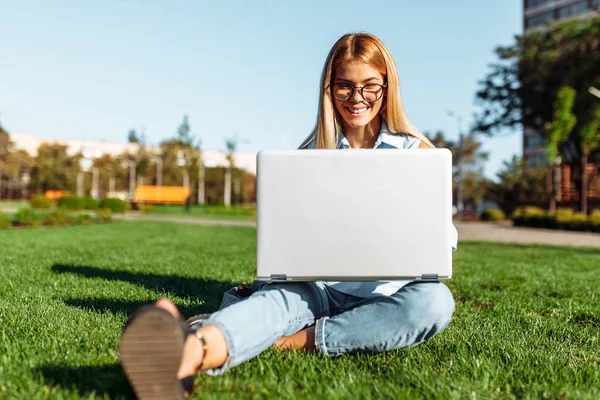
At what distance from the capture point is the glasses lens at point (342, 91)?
2.78 metres

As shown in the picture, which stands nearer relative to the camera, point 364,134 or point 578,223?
point 364,134

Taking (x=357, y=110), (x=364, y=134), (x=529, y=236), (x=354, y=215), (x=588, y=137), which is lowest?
(x=529, y=236)

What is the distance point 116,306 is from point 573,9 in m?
63.0

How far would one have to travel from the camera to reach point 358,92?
109 inches

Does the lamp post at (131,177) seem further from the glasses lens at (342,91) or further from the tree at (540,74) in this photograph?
the glasses lens at (342,91)

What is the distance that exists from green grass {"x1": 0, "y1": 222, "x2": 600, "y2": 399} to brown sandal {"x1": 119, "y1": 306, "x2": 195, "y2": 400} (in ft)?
0.72

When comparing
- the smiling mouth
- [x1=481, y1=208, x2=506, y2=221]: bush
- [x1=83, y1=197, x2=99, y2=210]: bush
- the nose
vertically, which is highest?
the nose

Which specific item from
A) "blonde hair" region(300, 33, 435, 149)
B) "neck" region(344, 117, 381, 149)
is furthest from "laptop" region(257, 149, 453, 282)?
"neck" region(344, 117, 381, 149)

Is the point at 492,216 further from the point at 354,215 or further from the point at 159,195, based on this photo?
the point at 354,215

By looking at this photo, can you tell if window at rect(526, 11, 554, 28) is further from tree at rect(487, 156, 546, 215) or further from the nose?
the nose

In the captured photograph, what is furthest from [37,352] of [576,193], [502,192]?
[502,192]

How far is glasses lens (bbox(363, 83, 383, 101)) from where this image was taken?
108 inches

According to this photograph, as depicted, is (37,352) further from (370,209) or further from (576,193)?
(576,193)

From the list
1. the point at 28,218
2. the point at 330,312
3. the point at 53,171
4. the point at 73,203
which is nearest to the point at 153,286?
the point at 330,312
